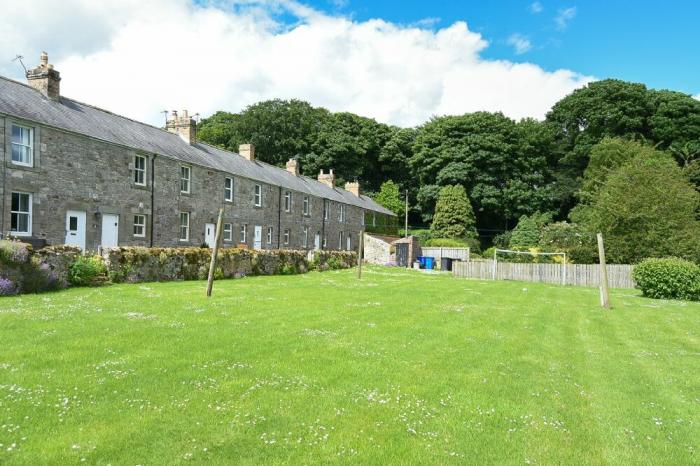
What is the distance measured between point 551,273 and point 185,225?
2327cm

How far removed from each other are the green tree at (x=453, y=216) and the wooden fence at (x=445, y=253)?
11564 mm

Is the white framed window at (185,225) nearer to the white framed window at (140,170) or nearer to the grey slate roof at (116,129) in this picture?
the grey slate roof at (116,129)

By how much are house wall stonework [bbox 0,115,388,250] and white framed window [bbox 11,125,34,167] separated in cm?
21

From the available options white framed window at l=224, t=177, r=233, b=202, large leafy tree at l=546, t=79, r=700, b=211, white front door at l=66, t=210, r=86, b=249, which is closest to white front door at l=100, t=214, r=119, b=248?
white front door at l=66, t=210, r=86, b=249

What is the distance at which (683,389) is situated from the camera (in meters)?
7.65

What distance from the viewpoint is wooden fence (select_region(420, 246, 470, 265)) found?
46.8 m

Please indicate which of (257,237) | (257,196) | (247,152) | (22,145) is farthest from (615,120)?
(22,145)

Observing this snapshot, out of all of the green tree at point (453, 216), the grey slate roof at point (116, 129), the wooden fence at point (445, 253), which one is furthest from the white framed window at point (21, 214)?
the green tree at point (453, 216)

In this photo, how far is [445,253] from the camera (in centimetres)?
4778

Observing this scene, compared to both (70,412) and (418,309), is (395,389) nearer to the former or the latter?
(70,412)

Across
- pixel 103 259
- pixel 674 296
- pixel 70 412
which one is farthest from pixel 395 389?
pixel 674 296

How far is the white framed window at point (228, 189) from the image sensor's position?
34.6 metres

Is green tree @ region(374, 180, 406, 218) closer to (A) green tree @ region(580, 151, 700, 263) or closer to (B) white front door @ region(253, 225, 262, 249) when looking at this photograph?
(B) white front door @ region(253, 225, 262, 249)

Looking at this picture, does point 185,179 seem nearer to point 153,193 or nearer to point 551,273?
point 153,193
